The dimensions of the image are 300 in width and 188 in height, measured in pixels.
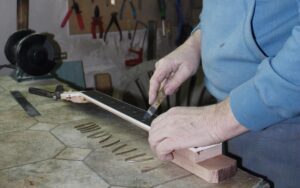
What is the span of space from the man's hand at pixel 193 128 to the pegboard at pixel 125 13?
178 centimetres

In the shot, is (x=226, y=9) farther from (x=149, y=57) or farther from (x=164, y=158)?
(x=149, y=57)

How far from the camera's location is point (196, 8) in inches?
114

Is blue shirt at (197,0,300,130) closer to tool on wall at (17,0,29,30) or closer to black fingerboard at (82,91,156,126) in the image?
black fingerboard at (82,91,156,126)

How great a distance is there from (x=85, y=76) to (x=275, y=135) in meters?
1.75

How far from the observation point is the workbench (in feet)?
2.40

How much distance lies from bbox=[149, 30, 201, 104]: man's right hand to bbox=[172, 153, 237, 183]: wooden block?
32 centimetres

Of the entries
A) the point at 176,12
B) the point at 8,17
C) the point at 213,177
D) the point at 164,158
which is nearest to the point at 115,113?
the point at 164,158

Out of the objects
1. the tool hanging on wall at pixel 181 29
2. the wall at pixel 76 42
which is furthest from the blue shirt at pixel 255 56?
the tool hanging on wall at pixel 181 29

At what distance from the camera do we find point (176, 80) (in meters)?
1.08

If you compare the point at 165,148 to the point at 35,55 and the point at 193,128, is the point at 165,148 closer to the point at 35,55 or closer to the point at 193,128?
the point at 193,128

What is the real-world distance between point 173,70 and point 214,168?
0.44 meters

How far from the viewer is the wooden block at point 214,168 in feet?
2.34

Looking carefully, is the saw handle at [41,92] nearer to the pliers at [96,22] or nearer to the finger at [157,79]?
the finger at [157,79]

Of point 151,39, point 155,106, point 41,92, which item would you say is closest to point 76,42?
point 151,39
